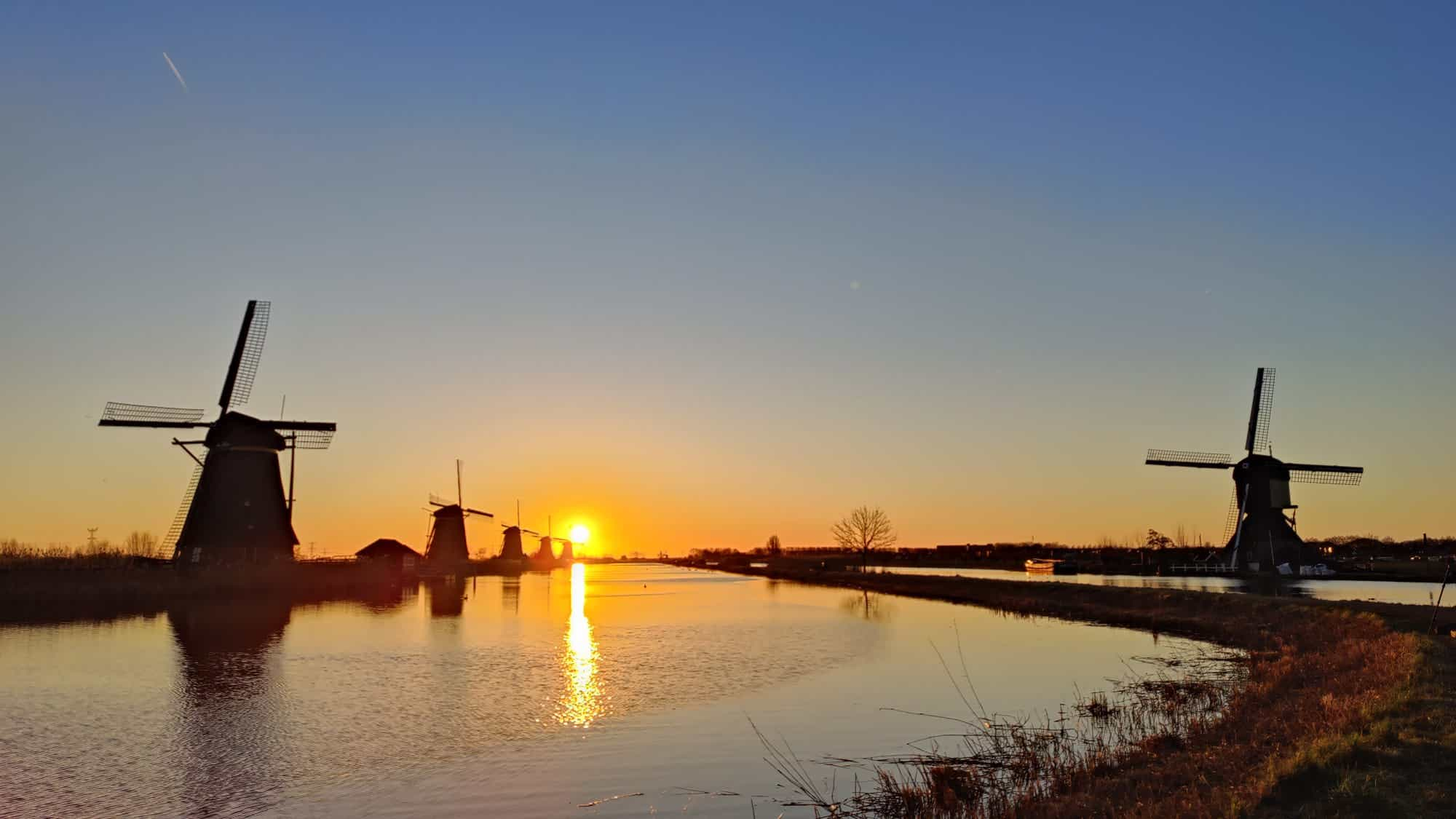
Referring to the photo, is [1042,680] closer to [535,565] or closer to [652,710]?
[652,710]

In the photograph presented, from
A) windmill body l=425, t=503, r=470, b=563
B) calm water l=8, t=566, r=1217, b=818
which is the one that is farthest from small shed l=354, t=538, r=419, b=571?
calm water l=8, t=566, r=1217, b=818

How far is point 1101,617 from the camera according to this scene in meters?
48.2

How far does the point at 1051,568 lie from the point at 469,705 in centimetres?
9241

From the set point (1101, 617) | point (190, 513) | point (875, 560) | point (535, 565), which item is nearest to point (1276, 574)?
point (1101, 617)

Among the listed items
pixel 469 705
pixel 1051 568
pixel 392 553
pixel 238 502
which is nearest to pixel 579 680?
pixel 469 705

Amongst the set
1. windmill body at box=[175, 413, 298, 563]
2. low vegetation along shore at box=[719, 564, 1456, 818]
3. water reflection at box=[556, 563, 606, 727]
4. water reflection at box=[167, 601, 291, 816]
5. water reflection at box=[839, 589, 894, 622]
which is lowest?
water reflection at box=[839, 589, 894, 622]

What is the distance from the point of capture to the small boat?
3924 inches

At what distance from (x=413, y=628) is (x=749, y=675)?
2536cm

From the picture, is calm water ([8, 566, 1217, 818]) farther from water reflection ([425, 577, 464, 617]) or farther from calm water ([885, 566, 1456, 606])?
calm water ([885, 566, 1456, 606])

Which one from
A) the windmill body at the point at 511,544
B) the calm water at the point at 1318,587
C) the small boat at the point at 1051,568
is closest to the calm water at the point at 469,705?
the calm water at the point at 1318,587

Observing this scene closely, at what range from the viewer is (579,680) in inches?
1128

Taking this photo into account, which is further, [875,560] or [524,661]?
[875,560]

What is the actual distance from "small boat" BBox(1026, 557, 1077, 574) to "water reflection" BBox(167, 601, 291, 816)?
258ft

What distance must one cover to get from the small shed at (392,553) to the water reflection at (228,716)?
159 feet
